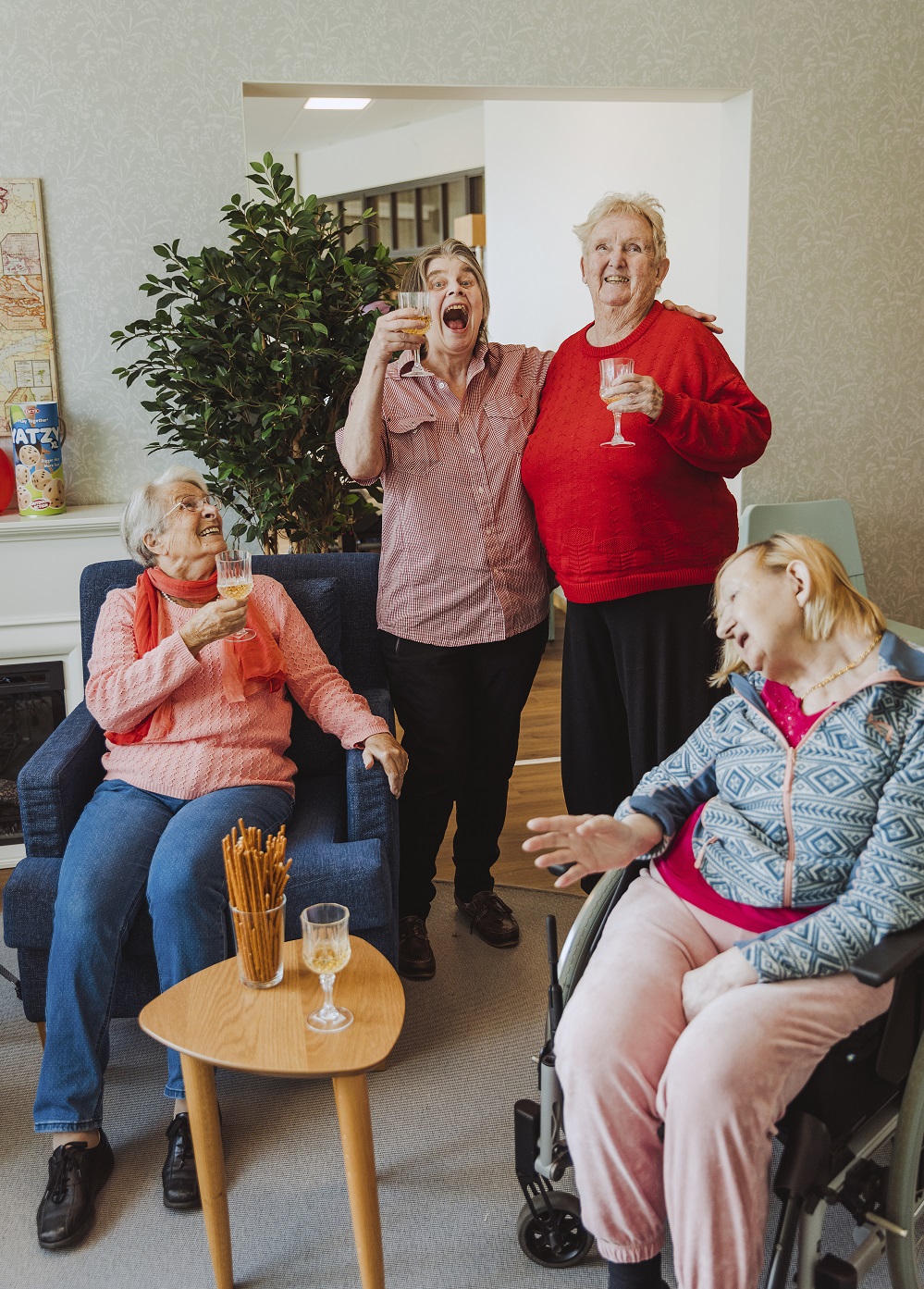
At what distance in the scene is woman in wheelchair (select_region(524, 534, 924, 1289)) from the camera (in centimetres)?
136

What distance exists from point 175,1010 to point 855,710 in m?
1.03

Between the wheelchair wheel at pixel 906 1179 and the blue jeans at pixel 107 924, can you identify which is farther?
the blue jeans at pixel 107 924

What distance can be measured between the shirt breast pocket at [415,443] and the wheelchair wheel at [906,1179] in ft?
4.78

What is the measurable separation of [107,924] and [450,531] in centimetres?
103

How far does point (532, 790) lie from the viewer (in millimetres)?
3617

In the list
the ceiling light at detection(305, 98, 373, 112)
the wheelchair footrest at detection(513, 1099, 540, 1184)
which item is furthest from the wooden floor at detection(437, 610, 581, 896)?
the ceiling light at detection(305, 98, 373, 112)

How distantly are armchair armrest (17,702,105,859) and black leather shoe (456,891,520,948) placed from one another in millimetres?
972

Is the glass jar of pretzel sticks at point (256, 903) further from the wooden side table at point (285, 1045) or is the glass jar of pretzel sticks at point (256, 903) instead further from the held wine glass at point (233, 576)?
the held wine glass at point (233, 576)

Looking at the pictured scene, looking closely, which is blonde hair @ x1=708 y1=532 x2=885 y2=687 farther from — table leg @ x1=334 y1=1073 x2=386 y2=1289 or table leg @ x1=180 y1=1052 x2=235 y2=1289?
table leg @ x1=180 y1=1052 x2=235 y2=1289

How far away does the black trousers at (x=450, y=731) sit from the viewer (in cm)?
246

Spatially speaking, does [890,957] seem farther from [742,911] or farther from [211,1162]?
[211,1162]

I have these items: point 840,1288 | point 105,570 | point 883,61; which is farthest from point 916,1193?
point 883,61

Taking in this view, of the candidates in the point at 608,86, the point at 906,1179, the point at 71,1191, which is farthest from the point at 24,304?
the point at 906,1179

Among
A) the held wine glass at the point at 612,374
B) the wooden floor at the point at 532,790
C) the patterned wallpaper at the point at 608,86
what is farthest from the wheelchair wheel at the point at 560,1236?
the patterned wallpaper at the point at 608,86
